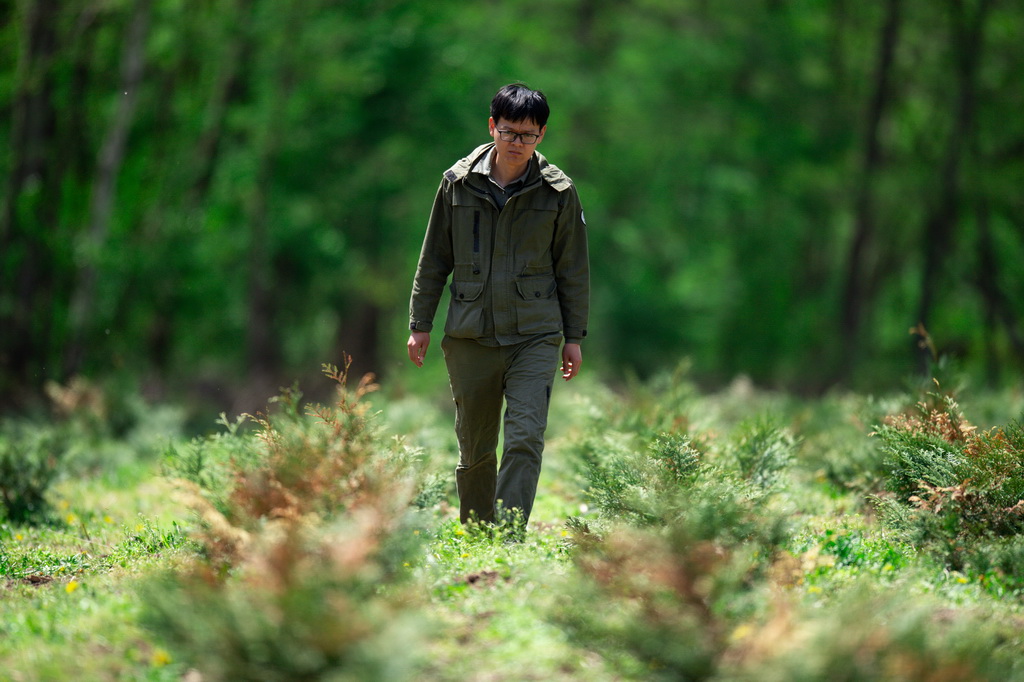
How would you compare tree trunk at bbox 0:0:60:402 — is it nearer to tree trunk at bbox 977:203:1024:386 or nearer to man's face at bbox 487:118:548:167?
man's face at bbox 487:118:548:167

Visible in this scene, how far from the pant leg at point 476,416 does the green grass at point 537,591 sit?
236 millimetres

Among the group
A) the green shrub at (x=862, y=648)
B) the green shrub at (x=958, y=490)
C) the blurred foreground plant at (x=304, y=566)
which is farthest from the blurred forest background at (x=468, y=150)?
the green shrub at (x=862, y=648)

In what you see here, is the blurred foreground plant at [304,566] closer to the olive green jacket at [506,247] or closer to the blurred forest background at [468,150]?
the olive green jacket at [506,247]

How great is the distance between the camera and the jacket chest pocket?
5.68 m

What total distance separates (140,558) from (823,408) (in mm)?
8356

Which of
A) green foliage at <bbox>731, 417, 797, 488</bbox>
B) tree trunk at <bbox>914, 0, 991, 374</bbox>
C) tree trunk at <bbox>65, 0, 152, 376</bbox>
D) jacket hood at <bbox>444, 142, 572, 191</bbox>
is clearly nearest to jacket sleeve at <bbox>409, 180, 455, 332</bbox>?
jacket hood at <bbox>444, 142, 572, 191</bbox>

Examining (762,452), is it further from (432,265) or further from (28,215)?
(28,215)

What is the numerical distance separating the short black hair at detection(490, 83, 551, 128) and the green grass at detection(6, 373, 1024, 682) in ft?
6.02

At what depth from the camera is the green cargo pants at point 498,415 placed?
18.5ft

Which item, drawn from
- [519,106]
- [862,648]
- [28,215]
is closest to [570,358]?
[519,106]

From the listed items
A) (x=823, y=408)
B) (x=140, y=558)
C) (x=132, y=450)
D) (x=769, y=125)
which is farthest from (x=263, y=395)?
(x=769, y=125)

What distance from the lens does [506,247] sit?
223 inches

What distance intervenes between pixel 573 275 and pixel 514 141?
33.4 inches

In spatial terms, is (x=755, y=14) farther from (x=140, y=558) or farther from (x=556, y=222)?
(x=140, y=558)
